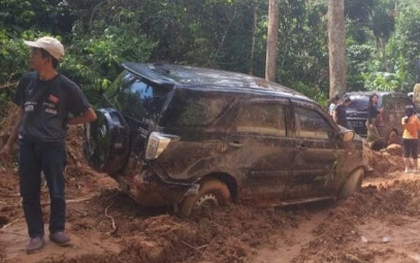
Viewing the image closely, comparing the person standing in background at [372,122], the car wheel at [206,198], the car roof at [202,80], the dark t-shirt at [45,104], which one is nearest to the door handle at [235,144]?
the car wheel at [206,198]

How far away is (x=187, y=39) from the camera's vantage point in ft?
47.5

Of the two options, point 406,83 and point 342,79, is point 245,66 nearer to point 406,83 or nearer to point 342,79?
point 342,79

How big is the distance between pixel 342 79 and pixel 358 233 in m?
7.73

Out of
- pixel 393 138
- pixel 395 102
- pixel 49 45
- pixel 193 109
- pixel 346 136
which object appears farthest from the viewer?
pixel 395 102

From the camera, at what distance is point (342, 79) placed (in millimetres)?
13344

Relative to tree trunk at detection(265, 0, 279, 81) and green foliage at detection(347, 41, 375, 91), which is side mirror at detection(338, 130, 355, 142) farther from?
green foliage at detection(347, 41, 375, 91)

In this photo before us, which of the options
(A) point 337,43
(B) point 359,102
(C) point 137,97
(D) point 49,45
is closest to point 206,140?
(C) point 137,97

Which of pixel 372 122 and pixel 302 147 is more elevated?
pixel 302 147

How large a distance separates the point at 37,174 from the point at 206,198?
2047mm

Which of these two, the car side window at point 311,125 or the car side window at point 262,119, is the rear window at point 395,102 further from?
the car side window at point 262,119

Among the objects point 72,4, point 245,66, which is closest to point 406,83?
point 245,66

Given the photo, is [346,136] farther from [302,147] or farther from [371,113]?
[371,113]

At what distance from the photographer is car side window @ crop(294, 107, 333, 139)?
655 centimetres

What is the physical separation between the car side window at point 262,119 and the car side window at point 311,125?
0.28 metres
